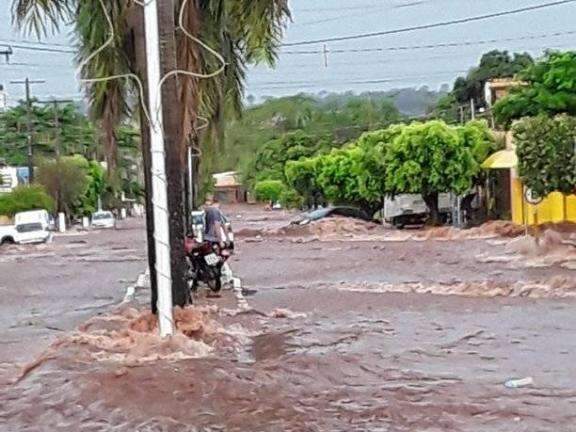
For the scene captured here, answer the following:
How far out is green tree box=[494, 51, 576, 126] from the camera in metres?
44.3

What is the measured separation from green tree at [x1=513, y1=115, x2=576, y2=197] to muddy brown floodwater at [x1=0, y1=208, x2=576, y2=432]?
1089 centimetres

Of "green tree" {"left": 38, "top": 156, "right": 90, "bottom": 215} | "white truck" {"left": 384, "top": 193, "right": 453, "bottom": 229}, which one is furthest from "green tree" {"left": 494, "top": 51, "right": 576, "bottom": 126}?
"green tree" {"left": 38, "top": 156, "right": 90, "bottom": 215}

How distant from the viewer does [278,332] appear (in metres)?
16.8

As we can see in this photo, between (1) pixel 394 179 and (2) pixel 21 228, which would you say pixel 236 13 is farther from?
(2) pixel 21 228

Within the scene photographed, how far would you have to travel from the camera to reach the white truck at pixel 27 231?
60094mm

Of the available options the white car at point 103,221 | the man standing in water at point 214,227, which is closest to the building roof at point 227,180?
the white car at point 103,221

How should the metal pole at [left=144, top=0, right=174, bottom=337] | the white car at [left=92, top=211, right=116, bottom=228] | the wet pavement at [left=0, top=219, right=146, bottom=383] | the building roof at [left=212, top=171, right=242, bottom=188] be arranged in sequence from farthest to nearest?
the building roof at [left=212, top=171, right=242, bottom=188]
the white car at [left=92, top=211, right=116, bottom=228]
the wet pavement at [left=0, top=219, right=146, bottom=383]
the metal pole at [left=144, top=0, right=174, bottom=337]

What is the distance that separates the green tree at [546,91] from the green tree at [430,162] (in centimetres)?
323

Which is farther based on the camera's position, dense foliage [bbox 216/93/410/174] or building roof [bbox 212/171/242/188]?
building roof [bbox 212/171/242/188]

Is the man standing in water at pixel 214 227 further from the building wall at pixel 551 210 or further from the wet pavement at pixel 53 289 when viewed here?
the building wall at pixel 551 210

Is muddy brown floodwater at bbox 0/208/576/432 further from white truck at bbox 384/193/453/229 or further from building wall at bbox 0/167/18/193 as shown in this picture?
building wall at bbox 0/167/18/193

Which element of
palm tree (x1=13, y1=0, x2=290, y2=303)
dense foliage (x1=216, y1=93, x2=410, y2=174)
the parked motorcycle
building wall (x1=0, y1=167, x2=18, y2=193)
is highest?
dense foliage (x1=216, y1=93, x2=410, y2=174)

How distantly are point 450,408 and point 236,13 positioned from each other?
9799 mm

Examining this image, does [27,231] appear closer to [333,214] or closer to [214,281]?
[333,214]
